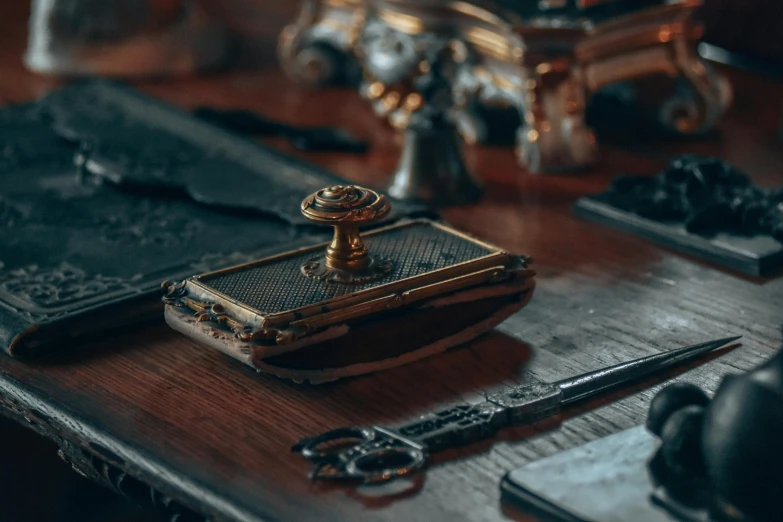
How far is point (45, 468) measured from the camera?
1.46m

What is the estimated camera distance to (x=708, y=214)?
1.30m

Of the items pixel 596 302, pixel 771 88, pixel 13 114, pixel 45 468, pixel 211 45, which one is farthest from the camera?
pixel 211 45

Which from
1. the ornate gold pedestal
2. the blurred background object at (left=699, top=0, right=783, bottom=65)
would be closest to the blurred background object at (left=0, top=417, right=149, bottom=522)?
the ornate gold pedestal

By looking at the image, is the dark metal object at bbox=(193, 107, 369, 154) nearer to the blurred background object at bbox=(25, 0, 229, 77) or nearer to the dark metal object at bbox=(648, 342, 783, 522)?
the blurred background object at bbox=(25, 0, 229, 77)

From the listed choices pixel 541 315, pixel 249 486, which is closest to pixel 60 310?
pixel 249 486

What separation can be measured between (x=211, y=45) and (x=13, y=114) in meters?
0.41

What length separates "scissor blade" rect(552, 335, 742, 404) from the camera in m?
0.97

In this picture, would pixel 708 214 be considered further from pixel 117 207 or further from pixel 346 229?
pixel 117 207

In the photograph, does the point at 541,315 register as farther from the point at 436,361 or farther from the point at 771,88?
the point at 771,88

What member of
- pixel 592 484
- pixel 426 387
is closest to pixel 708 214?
pixel 426 387

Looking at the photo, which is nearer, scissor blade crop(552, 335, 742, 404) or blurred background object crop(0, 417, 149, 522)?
scissor blade crop(552, 335, 742, 404)

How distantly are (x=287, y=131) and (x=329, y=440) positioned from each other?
0.82 m

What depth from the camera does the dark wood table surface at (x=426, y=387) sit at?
86 cm

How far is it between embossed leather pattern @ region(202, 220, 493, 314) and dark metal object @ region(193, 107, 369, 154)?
518 mm
